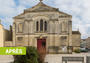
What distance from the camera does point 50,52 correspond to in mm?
23562

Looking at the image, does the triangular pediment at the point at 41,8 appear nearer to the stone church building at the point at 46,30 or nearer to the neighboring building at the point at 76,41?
the stone church building at the point at 46,30

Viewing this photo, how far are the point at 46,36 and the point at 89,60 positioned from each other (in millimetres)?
14915

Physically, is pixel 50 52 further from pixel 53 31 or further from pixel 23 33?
pixel 23 33

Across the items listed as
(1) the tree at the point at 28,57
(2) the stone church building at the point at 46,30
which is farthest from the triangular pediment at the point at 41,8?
(1) the tree at the point at 28,57

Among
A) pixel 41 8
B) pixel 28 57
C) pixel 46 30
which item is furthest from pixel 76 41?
pixel 28 57

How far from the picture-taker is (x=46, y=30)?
24.3 m

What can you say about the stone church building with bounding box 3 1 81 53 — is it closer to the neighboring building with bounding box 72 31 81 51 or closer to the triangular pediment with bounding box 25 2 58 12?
the triangular pediment with bounding box 25 2 58 12

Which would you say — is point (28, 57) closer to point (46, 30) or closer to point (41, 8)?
point (46, 30)

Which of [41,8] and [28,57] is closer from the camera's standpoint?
[28,57]

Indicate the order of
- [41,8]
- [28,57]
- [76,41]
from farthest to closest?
[76,41] < [41,8] < [28,57]

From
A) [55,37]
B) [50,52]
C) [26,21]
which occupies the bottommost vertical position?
[50,52]

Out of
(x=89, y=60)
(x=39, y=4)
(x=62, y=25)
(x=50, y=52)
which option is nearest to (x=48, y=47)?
(x=50, y=52)

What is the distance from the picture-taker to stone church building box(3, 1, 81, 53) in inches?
939

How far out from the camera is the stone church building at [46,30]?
23844 mm
